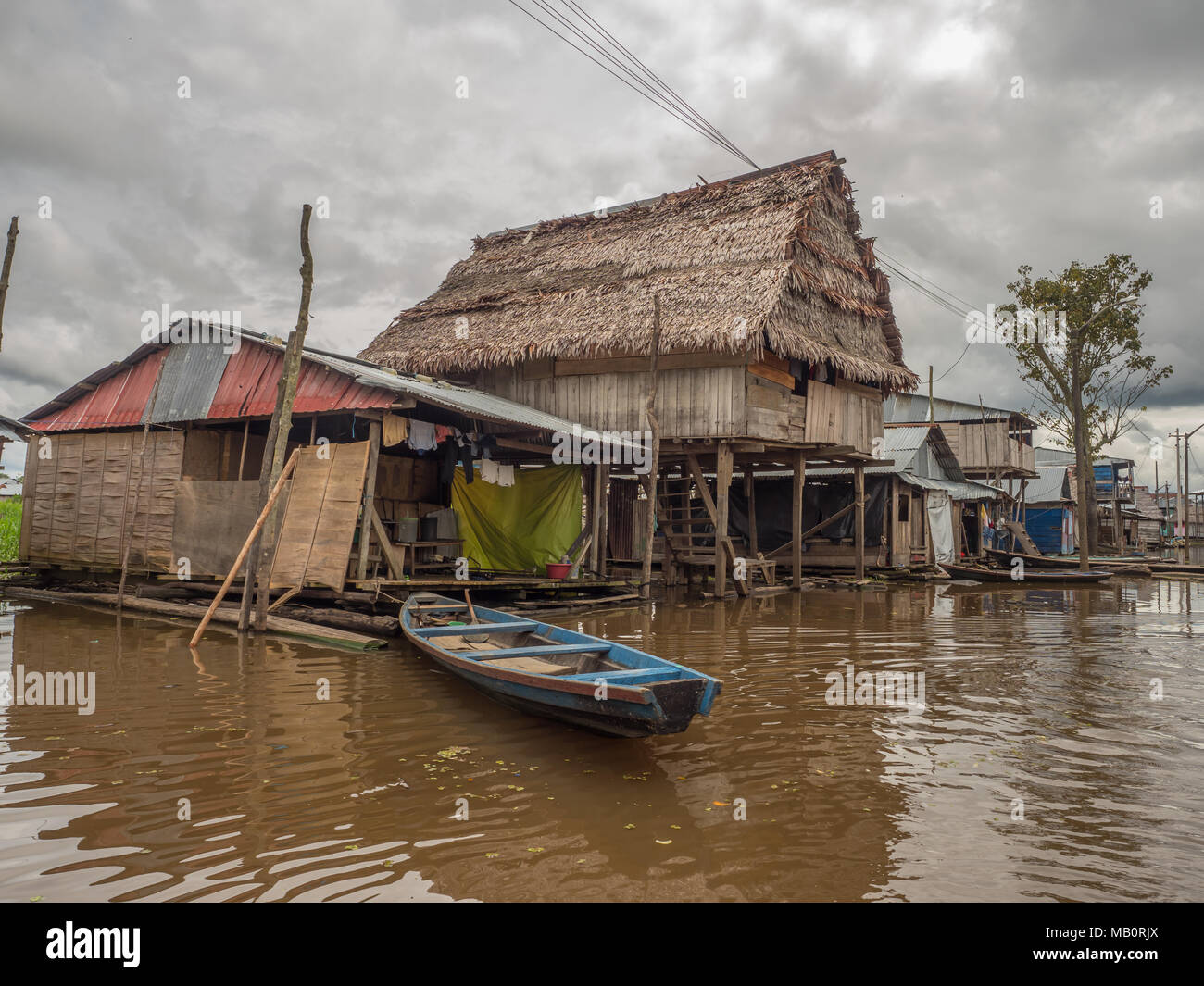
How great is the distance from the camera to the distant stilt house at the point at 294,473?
35.3ft

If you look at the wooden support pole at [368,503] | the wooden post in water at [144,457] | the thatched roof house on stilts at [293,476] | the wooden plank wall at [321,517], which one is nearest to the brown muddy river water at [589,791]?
the wooden plank wall at [321,517]

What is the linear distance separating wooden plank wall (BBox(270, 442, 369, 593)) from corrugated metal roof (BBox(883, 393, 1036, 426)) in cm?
2754

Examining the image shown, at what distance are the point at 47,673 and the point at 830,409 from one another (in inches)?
566

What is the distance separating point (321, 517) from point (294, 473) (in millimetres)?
917

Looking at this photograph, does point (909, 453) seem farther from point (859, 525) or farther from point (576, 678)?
point (576, 678)

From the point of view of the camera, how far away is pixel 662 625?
37.1 feet

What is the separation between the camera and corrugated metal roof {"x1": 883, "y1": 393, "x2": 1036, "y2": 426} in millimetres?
34375

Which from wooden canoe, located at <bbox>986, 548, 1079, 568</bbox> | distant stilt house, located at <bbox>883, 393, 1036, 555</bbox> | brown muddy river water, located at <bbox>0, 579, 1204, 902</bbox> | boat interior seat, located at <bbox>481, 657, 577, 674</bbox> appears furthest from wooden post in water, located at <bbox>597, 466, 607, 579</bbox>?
distant stilt house, located at <bbox>883, 393, 1036, 555</bbox>

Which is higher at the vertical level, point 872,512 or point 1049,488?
point 1049,488

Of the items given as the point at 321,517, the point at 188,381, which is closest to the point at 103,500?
the point at 188,381

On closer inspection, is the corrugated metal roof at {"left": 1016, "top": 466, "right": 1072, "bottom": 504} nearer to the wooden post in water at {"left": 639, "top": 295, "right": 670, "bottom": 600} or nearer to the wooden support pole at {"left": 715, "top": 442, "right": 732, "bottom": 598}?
the wooden support pole at {"left": 715, "top": 442, "right": 732, "bottom": 598}

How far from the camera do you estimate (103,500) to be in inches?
558
